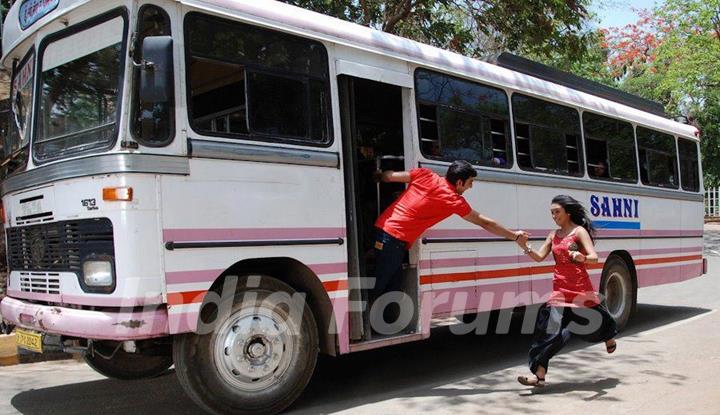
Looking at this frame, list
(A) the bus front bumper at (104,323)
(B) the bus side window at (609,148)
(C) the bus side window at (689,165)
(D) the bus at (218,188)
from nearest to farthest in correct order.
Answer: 1. (A) the bus front bumper at (104,323)
2. (D) the bus at (218,188)
3. (B) the bus side window at (609,148)
4. (C) the bus side window at (689,165)

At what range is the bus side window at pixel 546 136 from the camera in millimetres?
7258

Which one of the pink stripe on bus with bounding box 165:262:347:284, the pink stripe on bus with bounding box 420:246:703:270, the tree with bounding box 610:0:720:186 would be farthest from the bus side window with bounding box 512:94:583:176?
the tree with bounding box 610:0:720:186

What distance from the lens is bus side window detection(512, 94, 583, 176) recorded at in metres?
7.26

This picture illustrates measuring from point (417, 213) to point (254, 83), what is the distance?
1762 mm

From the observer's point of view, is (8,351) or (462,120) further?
(8,351)

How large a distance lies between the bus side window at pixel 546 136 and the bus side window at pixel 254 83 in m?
2.80

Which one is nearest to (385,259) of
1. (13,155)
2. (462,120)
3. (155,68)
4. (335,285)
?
(335,285)

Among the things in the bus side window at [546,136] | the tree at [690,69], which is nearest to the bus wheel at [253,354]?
the bus side window at [546,136]

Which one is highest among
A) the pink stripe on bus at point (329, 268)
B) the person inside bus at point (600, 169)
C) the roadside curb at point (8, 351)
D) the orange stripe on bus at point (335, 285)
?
the person inside bus at point (600, 169)

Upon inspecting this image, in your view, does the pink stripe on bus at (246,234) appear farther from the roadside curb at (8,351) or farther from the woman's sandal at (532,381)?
the roadside curb at (8,351)

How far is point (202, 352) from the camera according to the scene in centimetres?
450

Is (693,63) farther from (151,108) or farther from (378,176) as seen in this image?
(151,108)

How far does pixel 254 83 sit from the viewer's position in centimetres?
485

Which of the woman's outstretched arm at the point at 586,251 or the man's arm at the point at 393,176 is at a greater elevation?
the man's arm at the point at 393,176
